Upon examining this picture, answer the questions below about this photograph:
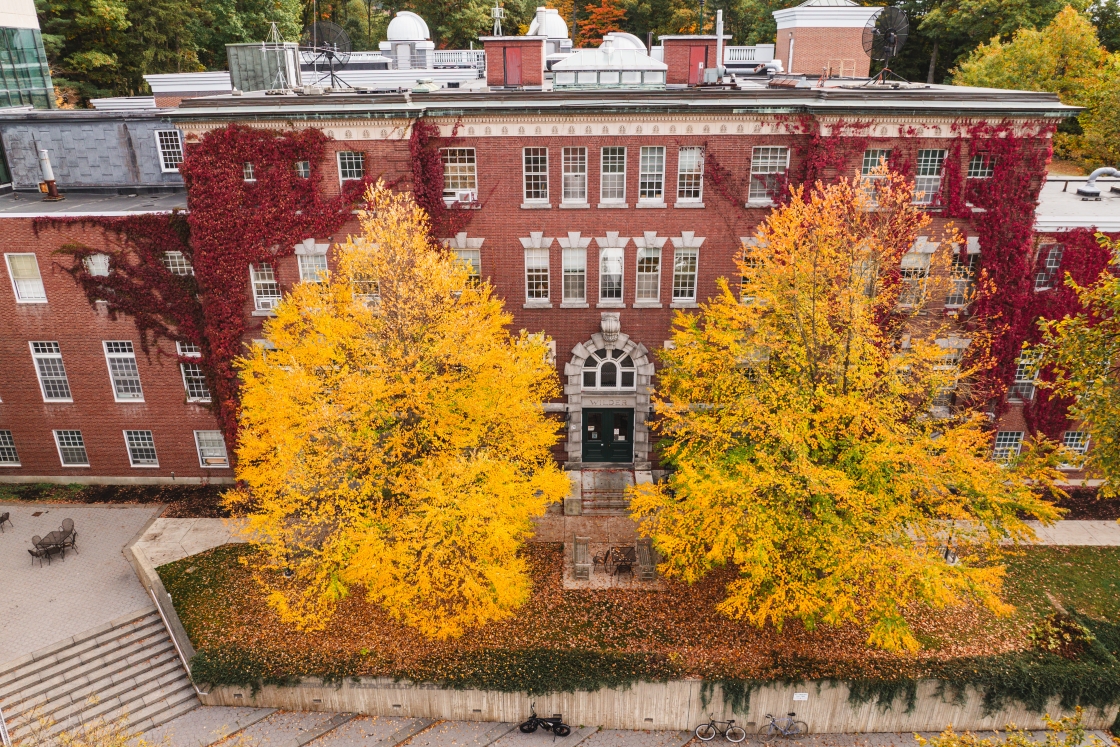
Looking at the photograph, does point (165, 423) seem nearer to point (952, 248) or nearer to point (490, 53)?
point (490, 53)

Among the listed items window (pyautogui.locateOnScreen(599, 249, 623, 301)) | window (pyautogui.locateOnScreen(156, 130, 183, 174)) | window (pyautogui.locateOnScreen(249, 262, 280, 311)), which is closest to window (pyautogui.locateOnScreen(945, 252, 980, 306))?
window (pyautogui.locateOnScreen(599, 249, 623, 301))

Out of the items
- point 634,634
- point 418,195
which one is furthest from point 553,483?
point 418,195

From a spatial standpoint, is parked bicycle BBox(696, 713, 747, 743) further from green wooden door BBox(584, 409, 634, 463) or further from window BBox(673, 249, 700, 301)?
window BBox(673, 249, 700, 301)

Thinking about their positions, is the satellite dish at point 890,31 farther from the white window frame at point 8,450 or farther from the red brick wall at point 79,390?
the white window frame at point 8,450

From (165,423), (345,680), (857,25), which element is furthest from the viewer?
(857,25)

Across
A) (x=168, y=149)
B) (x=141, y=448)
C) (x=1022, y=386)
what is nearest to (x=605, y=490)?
(x=1022, y=386)

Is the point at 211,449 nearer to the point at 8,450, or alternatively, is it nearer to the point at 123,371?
the point at 123,371
